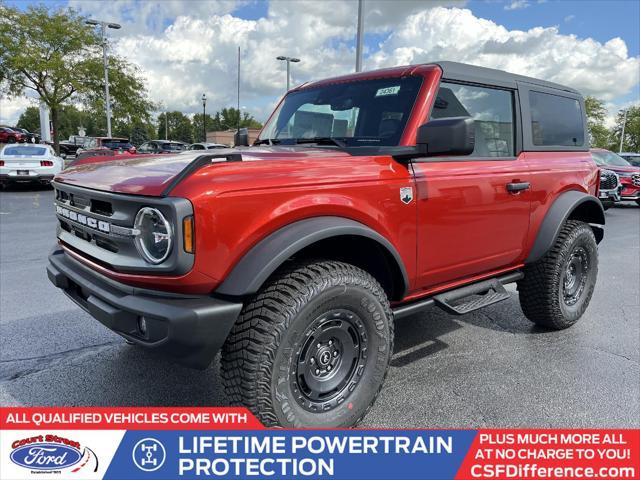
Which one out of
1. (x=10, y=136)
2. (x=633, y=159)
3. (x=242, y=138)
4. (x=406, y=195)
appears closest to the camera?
(x=406, y=195)

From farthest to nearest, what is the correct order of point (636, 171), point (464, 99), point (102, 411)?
point (636, 171) → point (464, 99) → point (102, 411)

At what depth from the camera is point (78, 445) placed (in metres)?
2.02

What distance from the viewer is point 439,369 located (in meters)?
3.36

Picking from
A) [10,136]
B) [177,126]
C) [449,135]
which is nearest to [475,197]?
[449,135]

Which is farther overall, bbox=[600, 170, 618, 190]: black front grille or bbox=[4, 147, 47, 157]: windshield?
bbox=[4, 147, 47, 157]: windshield

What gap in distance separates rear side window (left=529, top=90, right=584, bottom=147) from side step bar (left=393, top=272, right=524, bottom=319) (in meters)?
1.13

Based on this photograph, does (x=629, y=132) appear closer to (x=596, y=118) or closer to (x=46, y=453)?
(x=596, y=118)

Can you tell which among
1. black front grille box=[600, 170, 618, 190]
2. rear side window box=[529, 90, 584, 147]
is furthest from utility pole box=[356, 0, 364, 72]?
rear side window box=[529, 90, 584, 147]

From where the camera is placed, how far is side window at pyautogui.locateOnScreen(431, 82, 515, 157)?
10.1 ft

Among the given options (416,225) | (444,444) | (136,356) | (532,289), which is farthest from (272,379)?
(532,289)

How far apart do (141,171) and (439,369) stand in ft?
7.58

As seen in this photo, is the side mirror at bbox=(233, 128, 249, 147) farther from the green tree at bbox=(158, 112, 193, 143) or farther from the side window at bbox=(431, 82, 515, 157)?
the green tree at bbox=(158, 112, 193, 143)

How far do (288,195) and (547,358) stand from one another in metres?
2.47

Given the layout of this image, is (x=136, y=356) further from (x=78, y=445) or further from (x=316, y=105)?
(x=316, y=105)
